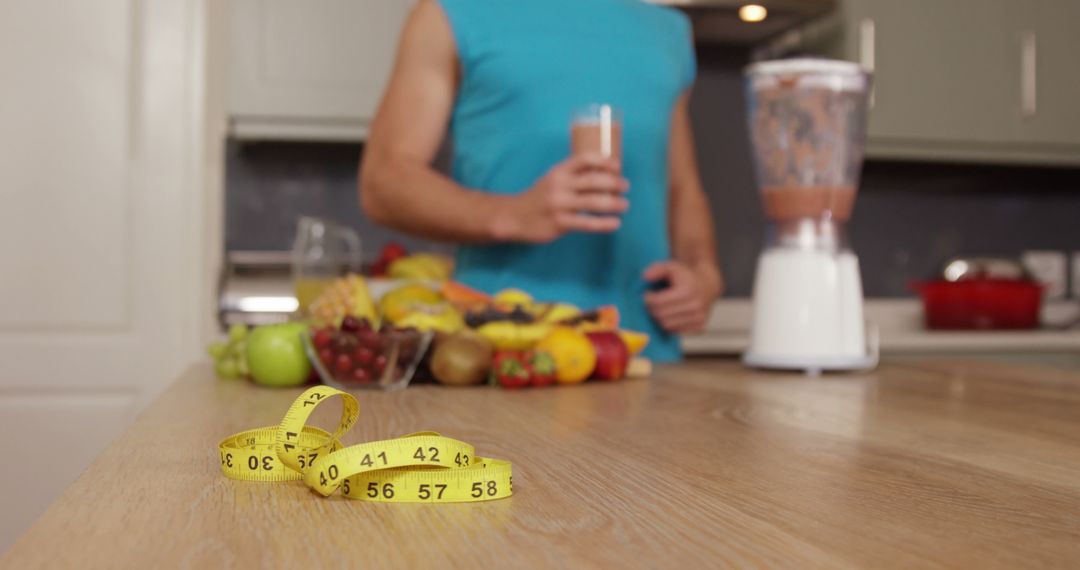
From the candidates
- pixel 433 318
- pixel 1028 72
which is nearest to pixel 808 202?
pixel 433 318

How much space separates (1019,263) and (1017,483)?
9.28 feet

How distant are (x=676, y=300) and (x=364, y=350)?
57cm

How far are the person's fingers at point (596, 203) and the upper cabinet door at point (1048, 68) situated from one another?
216cm

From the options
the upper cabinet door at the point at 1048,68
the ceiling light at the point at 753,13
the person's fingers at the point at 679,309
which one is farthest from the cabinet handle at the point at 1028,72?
the person's fingers at the point at 679,309

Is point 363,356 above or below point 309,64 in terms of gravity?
below

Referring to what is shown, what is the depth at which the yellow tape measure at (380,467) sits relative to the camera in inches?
21.6

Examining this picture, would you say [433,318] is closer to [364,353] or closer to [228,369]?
[364,353]

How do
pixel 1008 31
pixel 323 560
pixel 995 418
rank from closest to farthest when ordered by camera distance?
pixel 323 560
pixel 995 418
pixel 1008 31

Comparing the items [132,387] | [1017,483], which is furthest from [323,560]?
[132,387]

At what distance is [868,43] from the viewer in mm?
2916

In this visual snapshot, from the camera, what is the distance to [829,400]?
1061 mm

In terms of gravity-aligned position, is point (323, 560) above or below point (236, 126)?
below

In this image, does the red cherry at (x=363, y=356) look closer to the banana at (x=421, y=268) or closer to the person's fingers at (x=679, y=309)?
the person's fingers at (x=679, y=309)

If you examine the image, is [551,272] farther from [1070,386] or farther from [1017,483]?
[1017,483]
